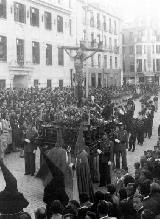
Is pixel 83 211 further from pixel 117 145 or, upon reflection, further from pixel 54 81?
pixel 54 81

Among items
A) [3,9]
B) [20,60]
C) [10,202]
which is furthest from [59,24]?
[10,202]

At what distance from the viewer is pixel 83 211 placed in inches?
282

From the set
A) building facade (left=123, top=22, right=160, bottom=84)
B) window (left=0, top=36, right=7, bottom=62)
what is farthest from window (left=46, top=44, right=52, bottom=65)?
building facade (left=123, top=22, right=160, bottom=84)

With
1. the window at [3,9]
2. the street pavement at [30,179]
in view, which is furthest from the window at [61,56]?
the street pavement at [30,179]

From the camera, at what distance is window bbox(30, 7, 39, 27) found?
111 ft

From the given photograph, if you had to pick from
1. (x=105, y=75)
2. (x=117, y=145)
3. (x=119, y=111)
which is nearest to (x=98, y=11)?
(x=105, y=75)

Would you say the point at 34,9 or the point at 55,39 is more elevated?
the point at 34,9

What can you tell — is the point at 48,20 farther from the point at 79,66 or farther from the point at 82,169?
the point at 82,169

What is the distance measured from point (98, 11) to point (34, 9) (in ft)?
66.0

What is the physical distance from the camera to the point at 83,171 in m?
11.1

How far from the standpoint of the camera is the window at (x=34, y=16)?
34.0 meters

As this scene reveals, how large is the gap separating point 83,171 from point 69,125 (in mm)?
3659

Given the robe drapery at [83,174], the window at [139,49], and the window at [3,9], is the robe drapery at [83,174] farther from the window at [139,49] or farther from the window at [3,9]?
the window at [139,49]

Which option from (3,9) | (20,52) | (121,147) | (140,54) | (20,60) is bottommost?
(121,147)
